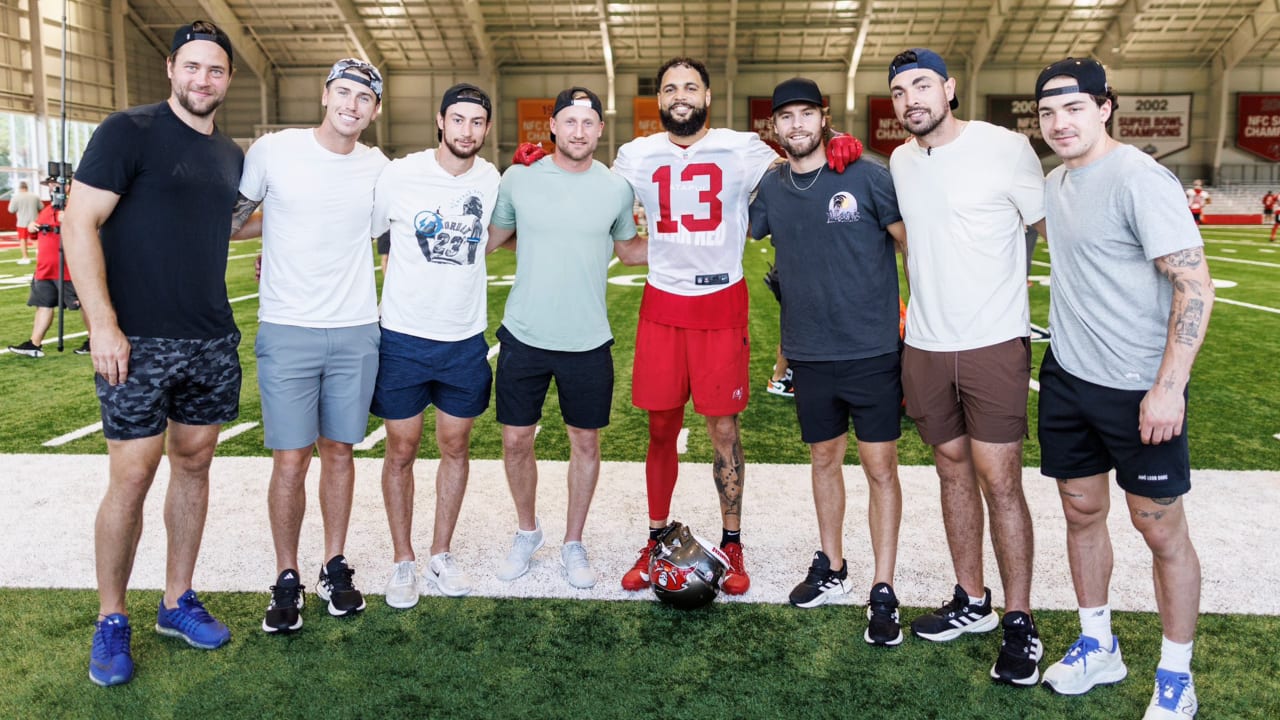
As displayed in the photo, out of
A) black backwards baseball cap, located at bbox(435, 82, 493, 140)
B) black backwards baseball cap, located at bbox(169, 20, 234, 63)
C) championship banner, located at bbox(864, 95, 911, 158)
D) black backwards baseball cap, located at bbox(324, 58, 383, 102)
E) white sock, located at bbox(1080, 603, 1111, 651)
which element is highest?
championship banner, located at bbox(864, 95, 911, 158)

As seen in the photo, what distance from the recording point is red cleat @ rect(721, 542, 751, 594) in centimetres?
398

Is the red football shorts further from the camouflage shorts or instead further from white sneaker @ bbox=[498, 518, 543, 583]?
the camouflage shorts

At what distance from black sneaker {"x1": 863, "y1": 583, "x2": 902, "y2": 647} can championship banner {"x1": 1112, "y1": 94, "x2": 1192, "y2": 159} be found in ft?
124

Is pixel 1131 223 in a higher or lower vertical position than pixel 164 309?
higher

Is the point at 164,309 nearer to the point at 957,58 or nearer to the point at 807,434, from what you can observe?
the point at 807,434

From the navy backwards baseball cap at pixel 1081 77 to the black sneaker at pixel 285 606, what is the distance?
10.4 ft

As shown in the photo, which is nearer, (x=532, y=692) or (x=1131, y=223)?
(x=1131, y=223)

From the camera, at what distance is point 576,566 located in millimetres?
4109

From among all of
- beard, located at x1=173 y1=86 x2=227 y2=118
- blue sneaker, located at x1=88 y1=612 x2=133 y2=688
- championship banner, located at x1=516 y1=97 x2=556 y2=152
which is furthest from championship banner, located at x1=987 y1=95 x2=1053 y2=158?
blue sneaker, located at x1=88 y1=612 x2=133 y2=688

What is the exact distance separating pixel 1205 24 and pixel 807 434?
3787 cm

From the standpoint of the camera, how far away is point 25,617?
3658 millimetres

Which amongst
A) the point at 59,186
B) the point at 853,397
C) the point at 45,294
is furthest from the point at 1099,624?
the point at 59,186

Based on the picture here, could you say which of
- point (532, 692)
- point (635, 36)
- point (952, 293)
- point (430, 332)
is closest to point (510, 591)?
point (532, 692)

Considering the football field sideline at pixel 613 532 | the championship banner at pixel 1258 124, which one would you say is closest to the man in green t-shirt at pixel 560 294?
the football field sideline at pixel 613 532
